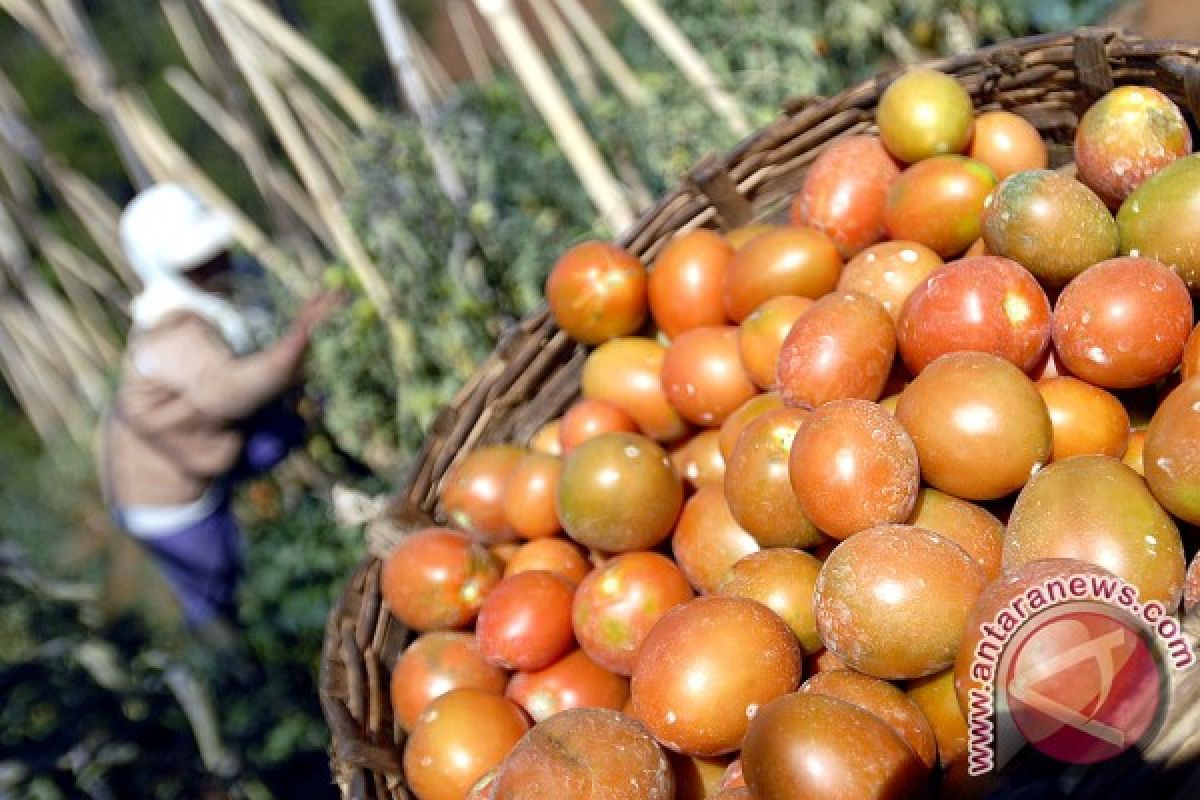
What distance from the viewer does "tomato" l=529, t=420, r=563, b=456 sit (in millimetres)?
1978

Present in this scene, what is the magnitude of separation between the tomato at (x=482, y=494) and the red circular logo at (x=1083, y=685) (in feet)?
3.59

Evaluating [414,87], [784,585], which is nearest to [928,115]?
[784,585]

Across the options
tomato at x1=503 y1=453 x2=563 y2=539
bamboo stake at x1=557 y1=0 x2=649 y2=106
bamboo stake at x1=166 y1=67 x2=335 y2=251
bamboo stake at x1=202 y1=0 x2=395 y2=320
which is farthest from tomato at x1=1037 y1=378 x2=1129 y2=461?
bamboo stake at x1=166 y1=67 x2=335 y2=251

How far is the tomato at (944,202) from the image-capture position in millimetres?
1649

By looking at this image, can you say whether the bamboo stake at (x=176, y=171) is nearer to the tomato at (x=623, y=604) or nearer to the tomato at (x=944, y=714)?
the tomato at (x=623, y=604)

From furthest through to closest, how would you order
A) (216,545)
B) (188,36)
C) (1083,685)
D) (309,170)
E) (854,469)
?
(188,36)
(309,170)
(216,545)
(854,469)
(1083,685)

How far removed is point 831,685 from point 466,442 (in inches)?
41.4

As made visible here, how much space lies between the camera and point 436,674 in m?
1.62

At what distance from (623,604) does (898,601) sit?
499 mm

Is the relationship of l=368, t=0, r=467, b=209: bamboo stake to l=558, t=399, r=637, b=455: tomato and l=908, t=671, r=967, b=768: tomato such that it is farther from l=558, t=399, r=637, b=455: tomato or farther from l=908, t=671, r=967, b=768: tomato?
l=908, t=671, r=967, b=768: tomato

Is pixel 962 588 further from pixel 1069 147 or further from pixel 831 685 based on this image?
pixel 1069 147

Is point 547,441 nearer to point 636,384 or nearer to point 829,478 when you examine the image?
point 636,384

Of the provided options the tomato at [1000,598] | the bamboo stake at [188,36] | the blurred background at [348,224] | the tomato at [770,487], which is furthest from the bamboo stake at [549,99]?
the bamboo stake at [188,36]

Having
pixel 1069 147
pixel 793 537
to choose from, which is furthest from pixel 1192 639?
pixel 1069 147
